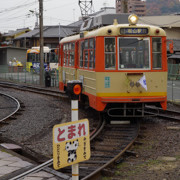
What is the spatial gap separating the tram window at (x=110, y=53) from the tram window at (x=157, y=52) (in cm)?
121

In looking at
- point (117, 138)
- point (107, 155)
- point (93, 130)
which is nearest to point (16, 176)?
point (107, 155)

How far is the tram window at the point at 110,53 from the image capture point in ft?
37.1

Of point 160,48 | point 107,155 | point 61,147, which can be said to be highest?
point 160,48

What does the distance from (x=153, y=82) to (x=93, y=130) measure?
2.32 metres

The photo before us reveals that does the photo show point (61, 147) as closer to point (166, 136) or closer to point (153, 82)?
point (166, 136)

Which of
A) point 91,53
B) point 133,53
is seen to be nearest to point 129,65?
point 133,53

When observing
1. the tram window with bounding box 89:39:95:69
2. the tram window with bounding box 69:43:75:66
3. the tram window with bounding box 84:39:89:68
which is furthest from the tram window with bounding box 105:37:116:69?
the tram window with bounding box 69:43:75:66

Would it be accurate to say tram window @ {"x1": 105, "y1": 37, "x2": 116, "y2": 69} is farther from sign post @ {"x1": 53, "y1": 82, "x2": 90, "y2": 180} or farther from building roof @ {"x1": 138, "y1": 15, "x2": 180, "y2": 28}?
building roof @ {"x1": 138, "y1": 15, "x2": 180, "y2": 28}

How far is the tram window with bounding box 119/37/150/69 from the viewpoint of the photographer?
1128 centimetres

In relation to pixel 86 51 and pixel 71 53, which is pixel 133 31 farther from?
pixel 71 53

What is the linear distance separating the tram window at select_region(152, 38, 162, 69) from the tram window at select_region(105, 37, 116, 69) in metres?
1.21

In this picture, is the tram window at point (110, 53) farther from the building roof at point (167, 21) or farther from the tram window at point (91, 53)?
the building roof at point (167, 21)

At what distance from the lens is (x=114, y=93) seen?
1130 centimetres

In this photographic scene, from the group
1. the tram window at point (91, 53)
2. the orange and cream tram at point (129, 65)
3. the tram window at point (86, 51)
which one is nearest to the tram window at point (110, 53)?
the orange and cream tram at point (129, 65)
